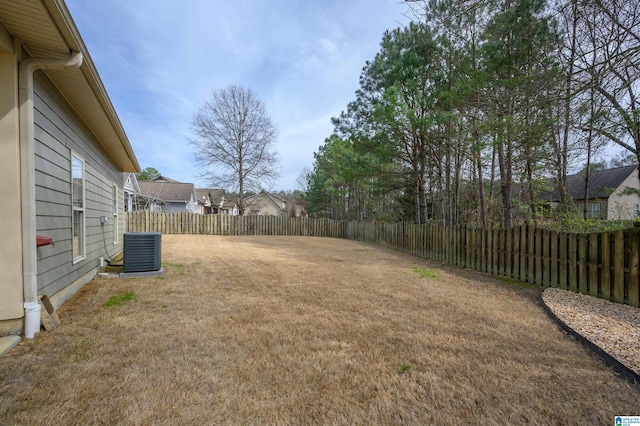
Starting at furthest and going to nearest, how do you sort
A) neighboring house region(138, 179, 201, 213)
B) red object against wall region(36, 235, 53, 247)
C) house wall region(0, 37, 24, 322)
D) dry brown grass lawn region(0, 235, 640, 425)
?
neighboring house region(138, 179, 201, 213) < red object against wall region(36, 235, 53, 247) < house wall region(0, 37, 24, 322) < dry brown grass lawn region(0, 235, 640, 425)

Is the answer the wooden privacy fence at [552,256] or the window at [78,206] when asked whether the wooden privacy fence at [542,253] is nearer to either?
the wooden privacy fence at [552,256]

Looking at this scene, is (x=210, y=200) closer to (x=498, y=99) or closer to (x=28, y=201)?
(x=28, y=201)

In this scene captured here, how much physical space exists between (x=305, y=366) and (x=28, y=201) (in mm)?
2916

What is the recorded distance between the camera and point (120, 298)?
4.03 metres

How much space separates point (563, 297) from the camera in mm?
4520

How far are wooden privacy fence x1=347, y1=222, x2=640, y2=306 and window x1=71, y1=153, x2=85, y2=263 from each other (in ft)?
25.3

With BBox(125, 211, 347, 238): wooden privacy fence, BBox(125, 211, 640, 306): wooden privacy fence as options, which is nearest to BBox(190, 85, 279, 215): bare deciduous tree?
BBox(125, 211, 347, 238): wooden privacy fence

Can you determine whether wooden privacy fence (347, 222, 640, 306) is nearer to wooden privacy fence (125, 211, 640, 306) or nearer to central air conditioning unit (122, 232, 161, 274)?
wooden privacy fence (125, 211, 640, 306)

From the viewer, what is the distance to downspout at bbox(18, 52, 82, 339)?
8.79 feet

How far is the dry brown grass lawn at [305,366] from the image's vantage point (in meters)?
1.72

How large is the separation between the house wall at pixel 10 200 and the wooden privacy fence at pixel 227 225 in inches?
630

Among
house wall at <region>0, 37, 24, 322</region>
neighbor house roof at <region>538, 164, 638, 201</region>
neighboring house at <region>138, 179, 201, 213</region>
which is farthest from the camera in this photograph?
neighboring house at <region>138, 179, 201, 213</region>

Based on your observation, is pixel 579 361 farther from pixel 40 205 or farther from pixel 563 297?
pixel 40 205

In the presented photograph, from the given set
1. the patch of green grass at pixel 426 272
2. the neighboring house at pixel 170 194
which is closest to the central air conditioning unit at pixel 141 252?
the patch of green grass at pixel 426 272
